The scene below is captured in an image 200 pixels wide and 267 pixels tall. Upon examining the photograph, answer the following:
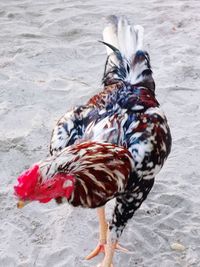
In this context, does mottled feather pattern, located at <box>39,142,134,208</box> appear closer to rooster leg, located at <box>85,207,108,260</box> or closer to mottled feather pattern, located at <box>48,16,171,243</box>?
mottled feather pattern, located at <box>48,16,171,243</box>

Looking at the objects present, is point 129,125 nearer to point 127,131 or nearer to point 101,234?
point 127,131

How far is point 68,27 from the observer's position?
17.9 feet

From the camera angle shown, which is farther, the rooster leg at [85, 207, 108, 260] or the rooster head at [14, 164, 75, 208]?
the rooster leg at [85, 207, 108, 260]

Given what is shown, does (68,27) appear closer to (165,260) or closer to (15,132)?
(15,132)

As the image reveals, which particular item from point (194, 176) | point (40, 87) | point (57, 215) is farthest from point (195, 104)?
point (57, 215)

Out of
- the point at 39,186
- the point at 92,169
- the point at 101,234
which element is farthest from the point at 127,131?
the point at 101,234

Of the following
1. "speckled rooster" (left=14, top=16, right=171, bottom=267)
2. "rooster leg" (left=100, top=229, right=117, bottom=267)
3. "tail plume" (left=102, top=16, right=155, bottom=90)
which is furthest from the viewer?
"tail plume" (left=102, top=16, right=155, bottom=90)

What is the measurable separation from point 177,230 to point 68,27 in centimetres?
285

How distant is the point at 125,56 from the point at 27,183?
1.20m

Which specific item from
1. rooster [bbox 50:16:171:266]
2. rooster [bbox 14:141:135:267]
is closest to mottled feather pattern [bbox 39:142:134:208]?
rooster [bbox 14:141:135:267]

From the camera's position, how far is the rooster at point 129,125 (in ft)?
8.42

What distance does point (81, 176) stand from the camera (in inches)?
90.4

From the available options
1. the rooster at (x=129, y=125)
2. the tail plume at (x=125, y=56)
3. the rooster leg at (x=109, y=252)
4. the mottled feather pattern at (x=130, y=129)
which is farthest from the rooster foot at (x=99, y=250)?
the tail plume at (x=125, y=56)

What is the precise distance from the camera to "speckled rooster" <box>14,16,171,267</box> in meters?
2.55
